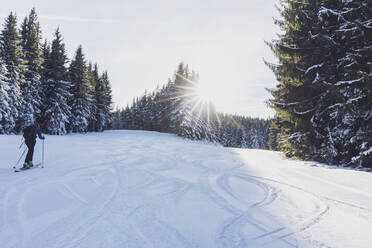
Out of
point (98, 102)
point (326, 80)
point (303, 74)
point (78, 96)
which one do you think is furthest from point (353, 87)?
point (98, 102)

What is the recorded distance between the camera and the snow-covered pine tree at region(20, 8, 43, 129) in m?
21.8

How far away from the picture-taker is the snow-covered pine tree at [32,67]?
21.8 metres

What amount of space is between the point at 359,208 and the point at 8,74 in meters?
28.2

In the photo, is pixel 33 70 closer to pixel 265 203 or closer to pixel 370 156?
pixel 265 203

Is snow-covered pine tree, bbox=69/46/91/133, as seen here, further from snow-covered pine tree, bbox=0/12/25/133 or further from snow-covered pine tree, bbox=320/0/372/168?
snow-covered pine tree, bbox=320/0/372/168

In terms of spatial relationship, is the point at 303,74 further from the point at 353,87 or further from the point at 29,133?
the point at 29,133

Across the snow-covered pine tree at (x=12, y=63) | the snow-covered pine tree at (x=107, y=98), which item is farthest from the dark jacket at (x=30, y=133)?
the snow-covered pine tree at (x=107, y=98)

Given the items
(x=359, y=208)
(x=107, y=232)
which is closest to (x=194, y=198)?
(x=107, y=232)

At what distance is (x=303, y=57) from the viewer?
10.1 meters

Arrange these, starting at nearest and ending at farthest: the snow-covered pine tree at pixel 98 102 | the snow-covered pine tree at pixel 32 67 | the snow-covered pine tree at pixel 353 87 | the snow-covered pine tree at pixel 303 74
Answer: the snow-covered pine tree at pixel 353 87, the snow-covered pine tree at pixel 303 74, the snow-covered pine tree at pixel 32 67, the snow-covered pine tree at pixel 98 102

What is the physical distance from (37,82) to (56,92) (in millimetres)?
2355

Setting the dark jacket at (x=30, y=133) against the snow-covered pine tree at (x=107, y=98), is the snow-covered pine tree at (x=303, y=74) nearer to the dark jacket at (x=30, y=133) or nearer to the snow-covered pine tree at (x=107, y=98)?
the dark jacket at (x=30, y=133)

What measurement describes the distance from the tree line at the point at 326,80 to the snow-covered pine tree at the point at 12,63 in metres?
24.1

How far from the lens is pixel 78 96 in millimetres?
29594
